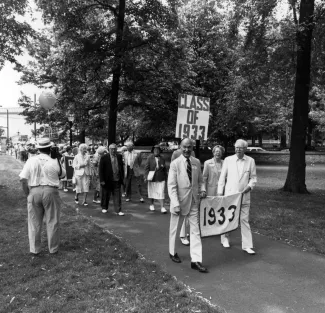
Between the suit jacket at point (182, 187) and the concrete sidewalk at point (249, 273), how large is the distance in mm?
951

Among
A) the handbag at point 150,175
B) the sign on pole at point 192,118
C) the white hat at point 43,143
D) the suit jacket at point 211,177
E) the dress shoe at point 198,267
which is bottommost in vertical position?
the dress shoe at point 198,267

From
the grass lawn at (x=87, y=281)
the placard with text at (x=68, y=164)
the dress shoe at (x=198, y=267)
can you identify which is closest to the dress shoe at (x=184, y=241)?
the grass lawn at (x=87, y=281)

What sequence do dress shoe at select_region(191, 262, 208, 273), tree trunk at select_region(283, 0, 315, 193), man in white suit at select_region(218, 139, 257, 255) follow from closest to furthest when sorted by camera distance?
dress shoe at select_region(191, 262, 208, 273), man in white suit at select_region(218, 139, 257, 255), tree trunk at select_region(283, 0, 315, 193)

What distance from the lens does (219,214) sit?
5.48 metres

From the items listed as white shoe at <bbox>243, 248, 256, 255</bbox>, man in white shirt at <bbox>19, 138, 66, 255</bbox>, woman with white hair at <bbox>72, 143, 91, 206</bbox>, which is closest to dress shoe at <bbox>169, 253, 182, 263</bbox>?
white shoe at <bbox>243, 248, 256, 255</bbox>

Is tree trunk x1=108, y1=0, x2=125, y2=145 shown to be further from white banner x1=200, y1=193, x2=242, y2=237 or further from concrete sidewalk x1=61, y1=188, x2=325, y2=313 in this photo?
white banner x1=200, y1=193, x2=242, y2=237

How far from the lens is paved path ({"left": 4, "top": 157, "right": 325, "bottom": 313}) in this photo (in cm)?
380

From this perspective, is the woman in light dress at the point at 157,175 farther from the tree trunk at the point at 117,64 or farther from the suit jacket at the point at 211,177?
the tree trunk at the point at 117,64

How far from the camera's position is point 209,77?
891 inches

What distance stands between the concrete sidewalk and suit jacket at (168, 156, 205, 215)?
951 millimetres

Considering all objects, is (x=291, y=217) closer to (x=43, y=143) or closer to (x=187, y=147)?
(x=187, y=147)

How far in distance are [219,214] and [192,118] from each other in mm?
2844

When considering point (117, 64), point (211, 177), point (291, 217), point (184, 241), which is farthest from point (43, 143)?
point (117, 64)

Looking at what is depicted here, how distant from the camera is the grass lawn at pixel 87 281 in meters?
3.69
